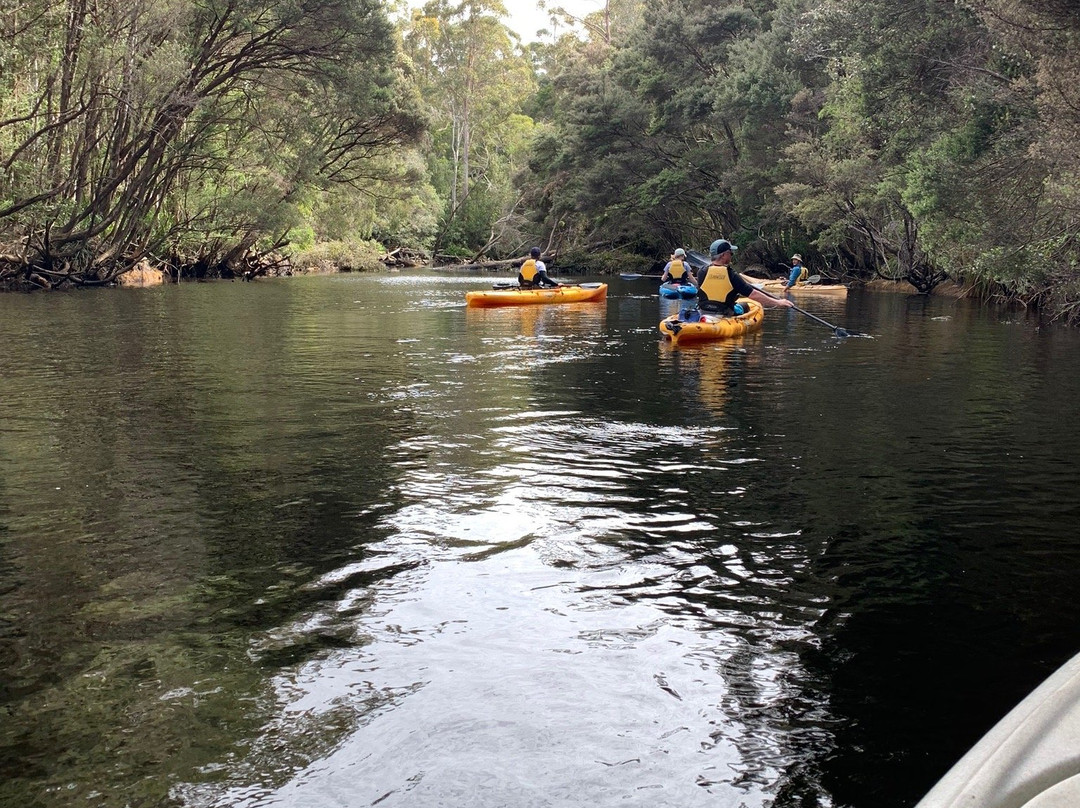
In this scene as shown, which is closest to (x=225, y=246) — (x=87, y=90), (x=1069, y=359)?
(x=87, y=90)

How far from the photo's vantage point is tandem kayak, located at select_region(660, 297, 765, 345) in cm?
1500

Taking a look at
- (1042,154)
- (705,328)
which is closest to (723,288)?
(705,328)

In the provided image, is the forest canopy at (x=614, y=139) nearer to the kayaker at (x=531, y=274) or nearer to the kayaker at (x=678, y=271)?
the kayaker at (x=678, y=271)

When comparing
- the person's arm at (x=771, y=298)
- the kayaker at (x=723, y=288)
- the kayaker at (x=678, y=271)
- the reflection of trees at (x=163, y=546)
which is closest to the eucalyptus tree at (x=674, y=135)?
the kayaker at (x=678, y=271)

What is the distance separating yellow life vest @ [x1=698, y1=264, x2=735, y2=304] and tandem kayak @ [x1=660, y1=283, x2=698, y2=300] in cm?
743

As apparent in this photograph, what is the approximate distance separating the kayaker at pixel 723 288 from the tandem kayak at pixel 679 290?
7.04m

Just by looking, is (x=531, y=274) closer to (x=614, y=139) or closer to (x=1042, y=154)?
(x=1042, y=154)

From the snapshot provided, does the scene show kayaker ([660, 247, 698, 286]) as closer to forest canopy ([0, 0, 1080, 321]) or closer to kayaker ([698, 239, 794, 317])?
forest canopy ([0, 0, 1080, 321])

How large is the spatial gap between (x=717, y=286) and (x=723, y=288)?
97mm

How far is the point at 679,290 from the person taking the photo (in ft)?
77.9

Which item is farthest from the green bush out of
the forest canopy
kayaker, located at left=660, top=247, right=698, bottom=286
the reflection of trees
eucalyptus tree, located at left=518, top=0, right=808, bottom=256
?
the reflection of trees

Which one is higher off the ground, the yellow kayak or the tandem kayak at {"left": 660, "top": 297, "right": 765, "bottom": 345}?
the yellow kayak

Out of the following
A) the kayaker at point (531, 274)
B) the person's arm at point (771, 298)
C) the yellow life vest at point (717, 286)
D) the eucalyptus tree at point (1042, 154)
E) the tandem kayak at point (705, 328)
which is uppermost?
the eucalyptus tree at point (1042, 154)

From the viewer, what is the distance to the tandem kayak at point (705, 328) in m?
15.0
